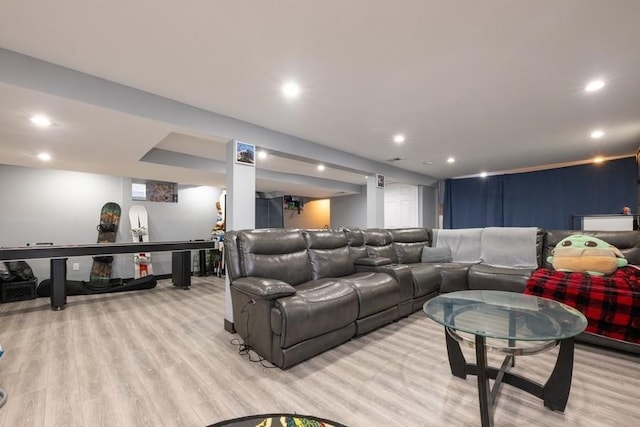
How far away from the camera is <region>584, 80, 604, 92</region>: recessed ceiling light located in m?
2.30

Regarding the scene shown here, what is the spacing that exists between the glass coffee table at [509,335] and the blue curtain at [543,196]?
175 inches

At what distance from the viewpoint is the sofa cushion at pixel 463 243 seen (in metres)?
4.13

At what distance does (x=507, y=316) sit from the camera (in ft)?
5.63

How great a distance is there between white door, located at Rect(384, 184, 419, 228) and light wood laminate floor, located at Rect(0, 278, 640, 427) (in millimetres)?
4224

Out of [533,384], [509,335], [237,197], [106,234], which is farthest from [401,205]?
[106,234]

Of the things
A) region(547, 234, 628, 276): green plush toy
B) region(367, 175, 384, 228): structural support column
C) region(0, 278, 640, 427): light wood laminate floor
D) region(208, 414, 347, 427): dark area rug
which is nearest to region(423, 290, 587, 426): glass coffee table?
region(0, 278, 640, 427): light wood laminate floor

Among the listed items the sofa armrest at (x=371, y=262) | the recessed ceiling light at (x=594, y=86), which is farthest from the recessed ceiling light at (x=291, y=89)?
the recessed ceiling light at (x=594, y=86)

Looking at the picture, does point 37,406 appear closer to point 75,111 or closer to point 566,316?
point 75,111

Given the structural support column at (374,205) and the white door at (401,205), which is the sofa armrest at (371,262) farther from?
the white door at (401,205)

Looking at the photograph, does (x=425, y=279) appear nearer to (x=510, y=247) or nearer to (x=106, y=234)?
(x=510, y=247)

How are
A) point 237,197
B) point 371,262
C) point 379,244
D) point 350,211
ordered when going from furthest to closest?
point 350,211
point 379,244
point 371,262
point 237,197

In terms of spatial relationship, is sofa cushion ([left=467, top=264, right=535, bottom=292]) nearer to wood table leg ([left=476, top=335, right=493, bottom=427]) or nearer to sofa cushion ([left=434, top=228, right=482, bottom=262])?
sofa cushion ([left=434, top=228, right=482, bottom=262])

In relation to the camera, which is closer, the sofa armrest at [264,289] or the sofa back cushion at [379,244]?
the sofa armrest at [264,289]

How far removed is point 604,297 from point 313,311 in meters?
2.37
